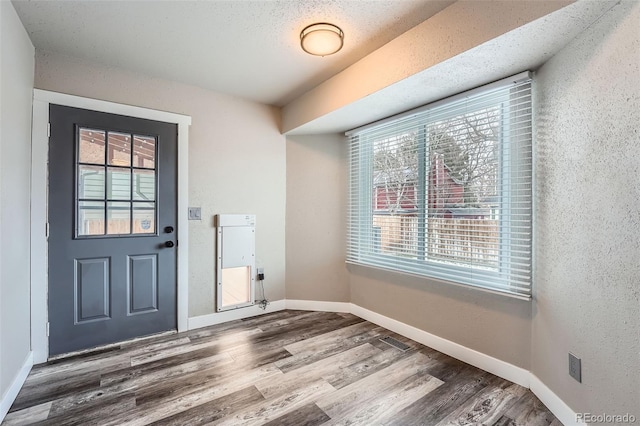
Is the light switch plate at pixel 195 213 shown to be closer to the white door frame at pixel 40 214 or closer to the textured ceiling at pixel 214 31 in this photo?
the white door frame at pixel 40 214

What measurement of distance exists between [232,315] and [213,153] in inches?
69.5

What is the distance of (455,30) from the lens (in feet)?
5.79

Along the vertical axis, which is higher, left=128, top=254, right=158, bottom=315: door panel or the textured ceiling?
the textured ceiling

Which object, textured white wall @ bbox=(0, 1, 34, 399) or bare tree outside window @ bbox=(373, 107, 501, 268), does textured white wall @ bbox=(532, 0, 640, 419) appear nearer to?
bare tree outside window @ bbox=(373, 107, 501, 268)

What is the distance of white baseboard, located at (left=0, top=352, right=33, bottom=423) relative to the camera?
1.68 metres

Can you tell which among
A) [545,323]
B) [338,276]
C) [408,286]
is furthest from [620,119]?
[338,276]

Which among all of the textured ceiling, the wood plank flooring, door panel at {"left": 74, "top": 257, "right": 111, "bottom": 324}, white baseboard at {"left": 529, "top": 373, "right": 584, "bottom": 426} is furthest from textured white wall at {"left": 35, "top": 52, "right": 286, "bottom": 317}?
white baseboard at {"left": 529, "top": 373, "right": 584, "bottom": 426}

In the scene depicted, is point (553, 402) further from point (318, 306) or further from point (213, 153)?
point (213, 153)

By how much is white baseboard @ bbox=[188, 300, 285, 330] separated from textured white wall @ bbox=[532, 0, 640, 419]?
8.25 feet

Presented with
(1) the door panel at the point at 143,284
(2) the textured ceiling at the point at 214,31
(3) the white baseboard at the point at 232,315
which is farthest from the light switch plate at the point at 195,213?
(2) the textured ceiling at the point at 214,31

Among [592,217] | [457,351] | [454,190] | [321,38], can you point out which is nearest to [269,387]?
[457,351]

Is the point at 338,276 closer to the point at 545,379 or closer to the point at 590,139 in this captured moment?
the point at 545,379

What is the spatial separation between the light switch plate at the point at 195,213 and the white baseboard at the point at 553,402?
3.05m

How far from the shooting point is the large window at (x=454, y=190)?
2.03 metres
